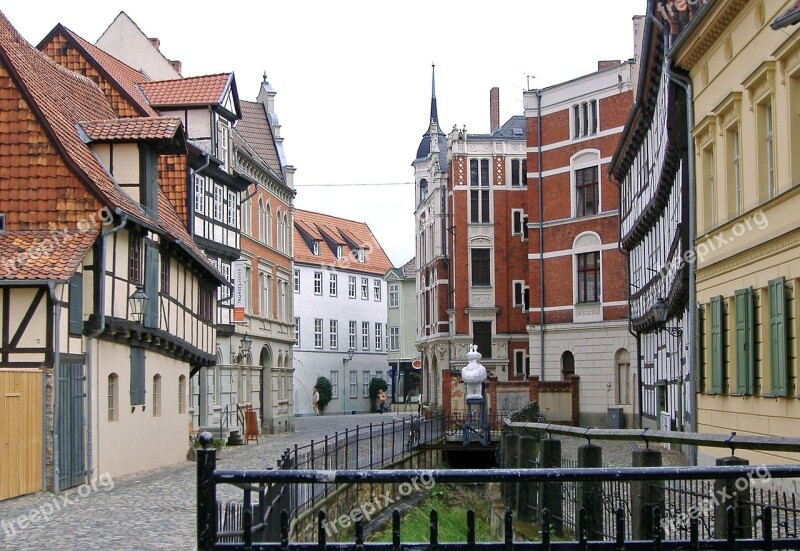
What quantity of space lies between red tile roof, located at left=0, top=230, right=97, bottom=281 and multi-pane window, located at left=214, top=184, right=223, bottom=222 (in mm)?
14078

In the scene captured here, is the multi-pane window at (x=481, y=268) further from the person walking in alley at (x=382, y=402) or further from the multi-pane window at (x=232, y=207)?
the multi-pane window at (x=232, y=207)

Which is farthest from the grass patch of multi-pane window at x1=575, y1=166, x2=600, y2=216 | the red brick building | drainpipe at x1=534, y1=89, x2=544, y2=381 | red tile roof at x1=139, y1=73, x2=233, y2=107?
drainpipe at x1=534, y1=89, x2=544, y2=381

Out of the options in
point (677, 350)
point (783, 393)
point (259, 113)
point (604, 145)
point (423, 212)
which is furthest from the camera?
point (423, 212)

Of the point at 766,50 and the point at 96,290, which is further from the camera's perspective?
the point at 96,290

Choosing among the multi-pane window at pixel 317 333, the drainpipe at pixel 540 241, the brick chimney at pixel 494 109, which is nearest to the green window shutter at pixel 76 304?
the drainpipe at pixel 540 241

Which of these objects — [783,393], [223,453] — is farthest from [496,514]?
[223,453]

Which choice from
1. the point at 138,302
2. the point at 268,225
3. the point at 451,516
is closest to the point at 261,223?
the point at 268,225

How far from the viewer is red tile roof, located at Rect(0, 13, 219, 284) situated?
74.2 ft

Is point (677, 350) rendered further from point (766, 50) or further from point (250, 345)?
point (250, 345)

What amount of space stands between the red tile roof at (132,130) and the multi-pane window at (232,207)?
11.9m

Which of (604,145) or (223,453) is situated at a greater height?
(604,145)

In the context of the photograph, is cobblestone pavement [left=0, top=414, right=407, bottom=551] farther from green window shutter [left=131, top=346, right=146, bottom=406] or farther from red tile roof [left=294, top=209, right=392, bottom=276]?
red tile roof [left=294, top=209, right=392, bottom=276]

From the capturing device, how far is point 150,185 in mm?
26516

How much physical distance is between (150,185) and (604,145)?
26.7m
